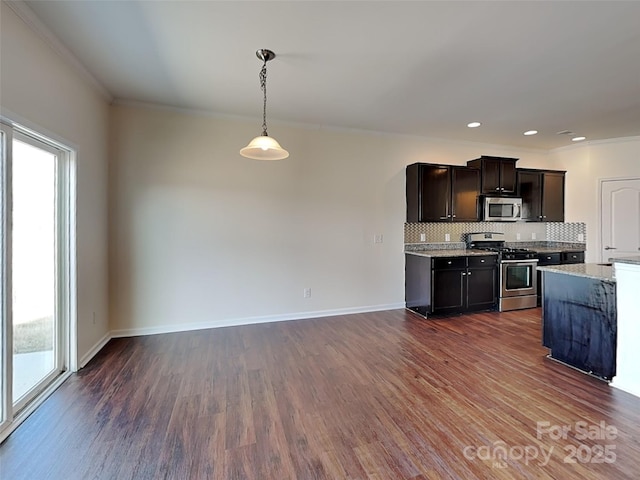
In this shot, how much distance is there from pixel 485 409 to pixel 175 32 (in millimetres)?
3557

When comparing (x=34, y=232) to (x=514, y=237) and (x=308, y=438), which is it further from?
(x=514, y=237)

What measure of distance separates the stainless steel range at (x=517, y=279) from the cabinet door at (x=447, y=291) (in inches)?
27.5

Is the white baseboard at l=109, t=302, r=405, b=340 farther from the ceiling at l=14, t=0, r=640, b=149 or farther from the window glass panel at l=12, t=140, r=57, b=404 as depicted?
the ceiling at l=14, t=0, r=640, b=149

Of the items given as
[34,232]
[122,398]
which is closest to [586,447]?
[122,398]

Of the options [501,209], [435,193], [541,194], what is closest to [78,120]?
[435,193]

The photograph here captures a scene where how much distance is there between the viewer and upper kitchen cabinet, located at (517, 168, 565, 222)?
5.20 metres

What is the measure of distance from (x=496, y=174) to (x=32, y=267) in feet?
19.3

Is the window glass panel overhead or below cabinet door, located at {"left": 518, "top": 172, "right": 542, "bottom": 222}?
below

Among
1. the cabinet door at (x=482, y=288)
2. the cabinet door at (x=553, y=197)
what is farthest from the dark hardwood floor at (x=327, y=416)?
the cabinet door at (x=553, y=197)

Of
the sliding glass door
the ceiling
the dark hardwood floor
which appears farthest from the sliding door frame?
the ceiling

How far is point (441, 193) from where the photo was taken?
4.69m

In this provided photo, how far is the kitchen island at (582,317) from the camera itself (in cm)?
252

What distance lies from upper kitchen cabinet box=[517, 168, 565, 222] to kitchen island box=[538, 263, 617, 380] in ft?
8.22

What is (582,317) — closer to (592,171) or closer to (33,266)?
(592,171)
